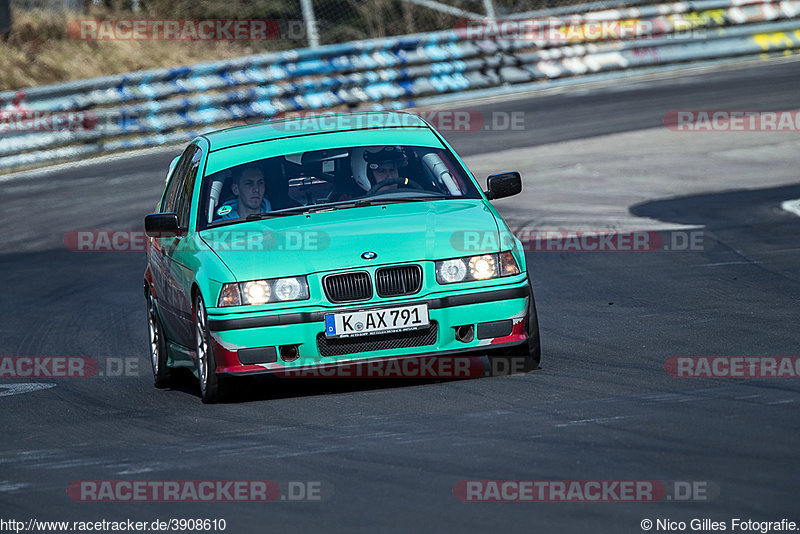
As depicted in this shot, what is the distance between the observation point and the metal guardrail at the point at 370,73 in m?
24.0

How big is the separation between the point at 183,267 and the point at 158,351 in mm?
1125

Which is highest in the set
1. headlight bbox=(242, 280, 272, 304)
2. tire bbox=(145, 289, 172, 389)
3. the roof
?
the roof

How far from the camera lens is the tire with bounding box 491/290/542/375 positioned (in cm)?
797

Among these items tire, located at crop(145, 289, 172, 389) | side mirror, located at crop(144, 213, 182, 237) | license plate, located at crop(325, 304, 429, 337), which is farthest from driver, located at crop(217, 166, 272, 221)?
license plate, located at crop(325, 304, 429, 337)

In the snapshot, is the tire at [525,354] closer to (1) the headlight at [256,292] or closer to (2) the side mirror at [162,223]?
(1) the headlight at [256,292]

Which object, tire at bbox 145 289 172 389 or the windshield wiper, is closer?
the windshield wiper

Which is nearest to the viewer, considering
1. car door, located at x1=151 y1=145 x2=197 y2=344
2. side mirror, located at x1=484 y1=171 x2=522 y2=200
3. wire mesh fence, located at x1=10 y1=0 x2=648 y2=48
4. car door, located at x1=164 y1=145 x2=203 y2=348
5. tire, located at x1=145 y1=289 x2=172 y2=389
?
car door, located at x1=164 y1=145 x2=203 y2=348

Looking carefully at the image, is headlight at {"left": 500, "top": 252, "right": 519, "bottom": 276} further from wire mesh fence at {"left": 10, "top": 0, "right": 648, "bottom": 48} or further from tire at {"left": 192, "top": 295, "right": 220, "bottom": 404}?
wire mesh fence at {"left": 10, "top": 0, "right": 648, "bottom": 48}

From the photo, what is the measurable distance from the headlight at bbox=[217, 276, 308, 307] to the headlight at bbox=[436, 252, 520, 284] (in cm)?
76

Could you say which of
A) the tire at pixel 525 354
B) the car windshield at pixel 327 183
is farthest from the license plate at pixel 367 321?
the car windshield at pixel 327 183

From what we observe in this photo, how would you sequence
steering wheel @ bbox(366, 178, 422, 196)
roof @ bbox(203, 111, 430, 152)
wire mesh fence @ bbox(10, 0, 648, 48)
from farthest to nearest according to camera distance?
wire mesh fence @ bbox(10, 0, 648, 48), roof @ bbox(203, 111, 430, 152), steering wheel @ bbox(366, 178, 422, 196)

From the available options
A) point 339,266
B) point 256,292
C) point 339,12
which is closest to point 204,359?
point 256,292

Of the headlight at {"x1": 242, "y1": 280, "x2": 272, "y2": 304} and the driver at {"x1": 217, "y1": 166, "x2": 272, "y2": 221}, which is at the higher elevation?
the driver at {"x1": 217, "y1": 166, "x2": 272, "y2": 221}

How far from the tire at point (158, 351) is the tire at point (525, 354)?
2.39 m
